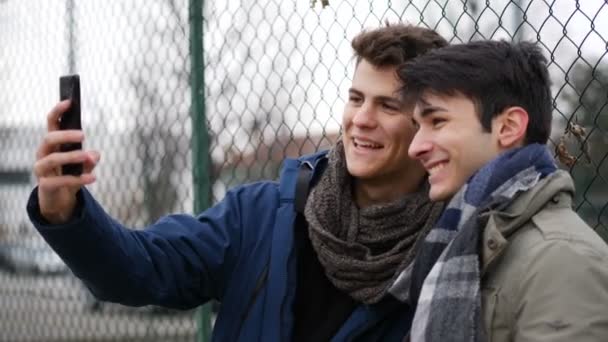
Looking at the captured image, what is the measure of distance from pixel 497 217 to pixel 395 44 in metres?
0.80

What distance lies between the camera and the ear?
7.47ft

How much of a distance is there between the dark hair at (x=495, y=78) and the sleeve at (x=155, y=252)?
0.76 m

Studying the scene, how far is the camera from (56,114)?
2539mm

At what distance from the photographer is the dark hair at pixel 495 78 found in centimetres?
229

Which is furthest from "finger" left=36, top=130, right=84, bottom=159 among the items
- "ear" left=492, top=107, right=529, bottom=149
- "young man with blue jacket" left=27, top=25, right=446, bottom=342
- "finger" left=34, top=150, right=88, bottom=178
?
"ear" left=492, top=107, right=529, bottom=149

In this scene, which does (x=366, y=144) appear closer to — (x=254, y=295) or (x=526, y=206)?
(x=254, y=295)

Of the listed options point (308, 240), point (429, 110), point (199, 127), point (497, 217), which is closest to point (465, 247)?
point (497, 217)

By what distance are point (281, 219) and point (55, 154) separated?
65 cm

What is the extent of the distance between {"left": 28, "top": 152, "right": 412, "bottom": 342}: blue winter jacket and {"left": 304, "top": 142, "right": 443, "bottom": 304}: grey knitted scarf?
0.23 ft

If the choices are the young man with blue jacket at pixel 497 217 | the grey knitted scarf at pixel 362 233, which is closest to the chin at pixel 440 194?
the young man with blue jacket at pixel 497 217

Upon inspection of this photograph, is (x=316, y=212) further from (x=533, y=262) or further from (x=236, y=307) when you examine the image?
(x=533, y=262)

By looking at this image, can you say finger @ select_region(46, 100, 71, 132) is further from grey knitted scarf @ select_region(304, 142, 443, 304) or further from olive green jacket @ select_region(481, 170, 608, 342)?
olive green jacket @ select_region(481, 170, 608, 342)

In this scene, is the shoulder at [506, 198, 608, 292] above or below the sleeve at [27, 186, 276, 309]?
above

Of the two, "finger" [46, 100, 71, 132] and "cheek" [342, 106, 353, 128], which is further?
"cheek" [342, 106, 353, 128]
